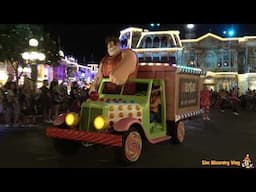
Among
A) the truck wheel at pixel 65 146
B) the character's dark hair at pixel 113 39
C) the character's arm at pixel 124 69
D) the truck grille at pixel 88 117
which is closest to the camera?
the truck grille at pixel 88 117

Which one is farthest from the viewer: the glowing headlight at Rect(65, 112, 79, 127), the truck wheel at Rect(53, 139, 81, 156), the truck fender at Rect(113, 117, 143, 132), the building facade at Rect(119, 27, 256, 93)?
the building facade at Rect(119, 27, 256, 93)

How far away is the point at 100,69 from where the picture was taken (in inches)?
326

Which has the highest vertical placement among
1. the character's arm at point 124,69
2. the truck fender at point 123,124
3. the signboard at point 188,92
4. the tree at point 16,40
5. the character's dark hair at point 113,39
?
the tree at point 16,40

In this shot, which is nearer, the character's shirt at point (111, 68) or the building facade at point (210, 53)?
the character's shirt at point (111, 68)

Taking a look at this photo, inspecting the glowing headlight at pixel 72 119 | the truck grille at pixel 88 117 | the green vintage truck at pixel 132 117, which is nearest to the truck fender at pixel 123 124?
the green vintage truck at pixel 132 117

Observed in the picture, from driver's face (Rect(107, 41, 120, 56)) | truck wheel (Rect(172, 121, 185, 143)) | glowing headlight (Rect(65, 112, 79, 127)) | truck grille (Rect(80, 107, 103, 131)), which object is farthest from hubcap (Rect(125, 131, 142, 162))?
driver's face (Rect(107, 41, 120, 56))

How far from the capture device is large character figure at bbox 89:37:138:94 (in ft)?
25.0

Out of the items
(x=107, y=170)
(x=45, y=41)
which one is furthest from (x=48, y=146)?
(x=45, y=41)

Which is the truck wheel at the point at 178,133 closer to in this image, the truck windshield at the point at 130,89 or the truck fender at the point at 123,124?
the truck windshield at the point at 130,89

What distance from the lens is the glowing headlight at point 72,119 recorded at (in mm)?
6930

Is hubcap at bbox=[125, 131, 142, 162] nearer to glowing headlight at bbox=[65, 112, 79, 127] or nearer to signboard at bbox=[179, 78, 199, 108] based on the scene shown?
glowing headlight at bbox=[65, 112, 79, 127]

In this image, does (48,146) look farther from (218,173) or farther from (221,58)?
(221,58)

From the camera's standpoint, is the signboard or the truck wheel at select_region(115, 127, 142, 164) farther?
the signboard

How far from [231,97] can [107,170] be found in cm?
1652
